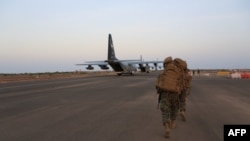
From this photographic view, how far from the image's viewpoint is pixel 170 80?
8.54m

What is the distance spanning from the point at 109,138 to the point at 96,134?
0.60 m

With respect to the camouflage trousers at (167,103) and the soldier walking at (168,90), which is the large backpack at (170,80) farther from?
the camouflage trousers at (167,103)

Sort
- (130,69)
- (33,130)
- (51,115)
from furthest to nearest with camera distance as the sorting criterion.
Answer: (130,69) → (51,115) → (33,130)

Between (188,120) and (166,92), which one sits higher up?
(166,92)

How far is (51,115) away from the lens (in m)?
12.5

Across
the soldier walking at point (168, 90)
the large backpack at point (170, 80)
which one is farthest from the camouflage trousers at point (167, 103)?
the large backpack at point (170, 80)

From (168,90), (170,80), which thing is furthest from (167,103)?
(170,80)

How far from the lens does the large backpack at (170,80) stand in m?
8.49

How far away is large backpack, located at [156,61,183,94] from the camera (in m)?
8.49

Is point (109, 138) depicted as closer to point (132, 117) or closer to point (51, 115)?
point (132, 117)

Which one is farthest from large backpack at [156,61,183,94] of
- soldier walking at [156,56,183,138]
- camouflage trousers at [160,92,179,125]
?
camouflage trousers at [160,92,179,125]

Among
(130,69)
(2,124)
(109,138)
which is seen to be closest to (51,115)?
(2,124)

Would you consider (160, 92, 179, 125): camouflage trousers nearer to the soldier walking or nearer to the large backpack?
the soldier walking

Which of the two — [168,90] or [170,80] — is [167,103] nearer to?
[168,90]
